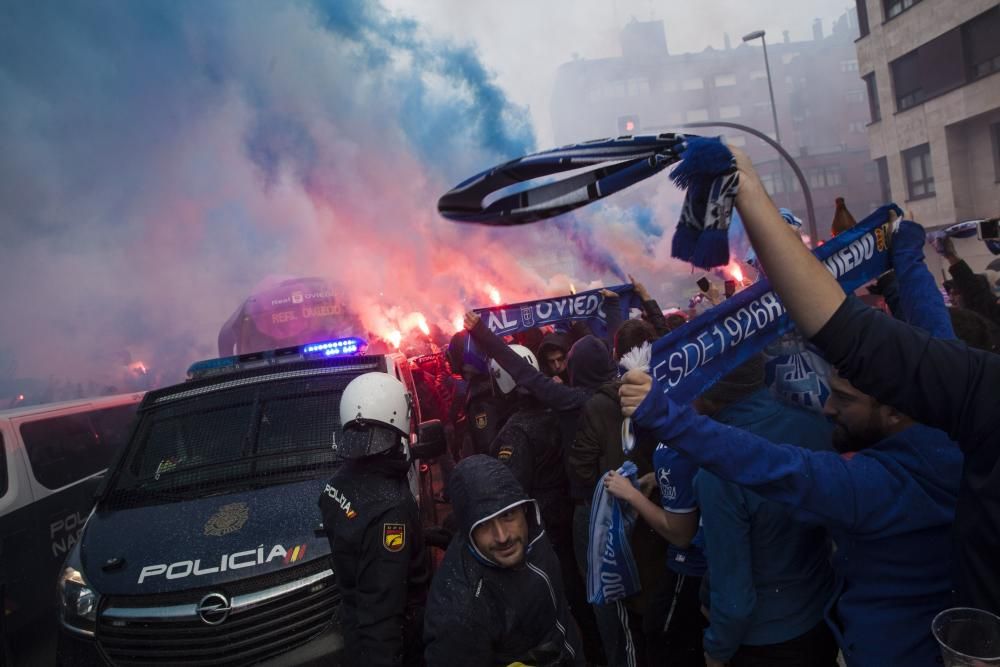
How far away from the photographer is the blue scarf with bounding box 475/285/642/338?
6121mm

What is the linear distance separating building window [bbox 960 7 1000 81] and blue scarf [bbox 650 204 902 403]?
70.4 ft

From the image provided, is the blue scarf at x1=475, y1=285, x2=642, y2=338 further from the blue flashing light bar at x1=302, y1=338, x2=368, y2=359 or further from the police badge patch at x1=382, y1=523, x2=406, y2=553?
the police badge patch at x1=382, y1=523, x2=406, y2=553

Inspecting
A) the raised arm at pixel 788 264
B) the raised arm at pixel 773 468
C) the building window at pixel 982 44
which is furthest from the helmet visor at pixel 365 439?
the building window at pixel 982 44

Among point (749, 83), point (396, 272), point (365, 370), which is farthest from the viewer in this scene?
point (749, 83)

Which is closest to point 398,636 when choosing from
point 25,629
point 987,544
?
point 987,544

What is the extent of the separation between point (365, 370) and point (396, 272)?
55.7 ft

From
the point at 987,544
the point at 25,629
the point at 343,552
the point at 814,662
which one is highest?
the point at 987,544

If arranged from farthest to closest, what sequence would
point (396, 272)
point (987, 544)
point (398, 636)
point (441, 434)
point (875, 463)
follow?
point (396, 272), point (441, 434), point (398, 636), point (875, 463), point (987, 544)

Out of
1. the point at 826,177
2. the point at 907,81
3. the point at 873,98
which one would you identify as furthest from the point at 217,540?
the point at 826,177

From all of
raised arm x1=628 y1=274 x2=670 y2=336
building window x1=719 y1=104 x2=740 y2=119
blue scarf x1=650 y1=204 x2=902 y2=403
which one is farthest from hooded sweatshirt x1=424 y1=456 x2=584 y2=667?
building window x1=719 y1=104 x2=740 y2=119

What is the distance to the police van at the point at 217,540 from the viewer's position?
3.23 meters

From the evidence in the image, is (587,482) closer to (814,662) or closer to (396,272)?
(814,662)

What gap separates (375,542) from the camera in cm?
259

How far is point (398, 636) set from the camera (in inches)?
98.6
